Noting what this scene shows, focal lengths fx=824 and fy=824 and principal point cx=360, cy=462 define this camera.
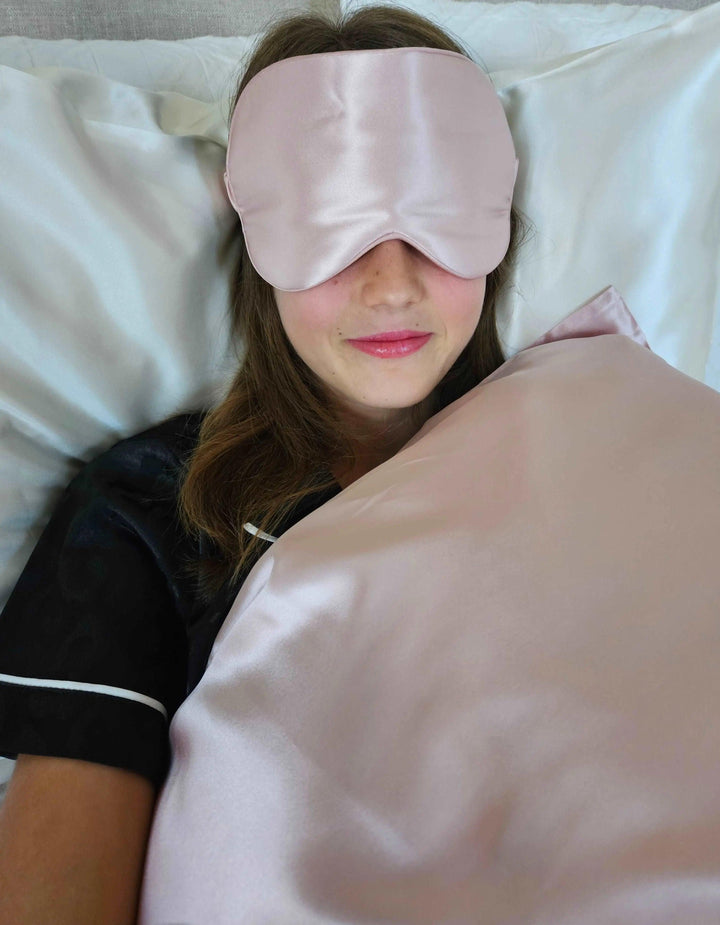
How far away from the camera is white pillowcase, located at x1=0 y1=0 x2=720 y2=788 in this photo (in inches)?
32.2

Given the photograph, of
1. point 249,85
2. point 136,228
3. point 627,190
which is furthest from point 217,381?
point 627,190

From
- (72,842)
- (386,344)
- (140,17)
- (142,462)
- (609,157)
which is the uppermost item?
(140,17)

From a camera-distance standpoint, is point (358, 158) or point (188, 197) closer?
point (358, 158)

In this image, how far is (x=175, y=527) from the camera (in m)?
0.82

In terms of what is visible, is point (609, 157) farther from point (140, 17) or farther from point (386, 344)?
point (140, 17)

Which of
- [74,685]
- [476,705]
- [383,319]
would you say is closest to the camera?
[476,705]

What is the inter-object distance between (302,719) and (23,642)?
281 mm

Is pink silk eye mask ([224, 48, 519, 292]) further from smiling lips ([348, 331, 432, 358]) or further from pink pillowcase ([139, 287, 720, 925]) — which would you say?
pink pillowcase ([139, 287, 720, 925])

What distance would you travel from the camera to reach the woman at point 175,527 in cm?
66

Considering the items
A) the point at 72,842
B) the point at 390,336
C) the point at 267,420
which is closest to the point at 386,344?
the point at 390,336

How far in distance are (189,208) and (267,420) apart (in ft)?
0.79

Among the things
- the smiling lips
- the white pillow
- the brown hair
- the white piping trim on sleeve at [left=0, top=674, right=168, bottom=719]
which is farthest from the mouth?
the white piping trim on sleeve at [left=0, top=674, right=168, bottom=719]

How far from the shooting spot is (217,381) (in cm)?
96

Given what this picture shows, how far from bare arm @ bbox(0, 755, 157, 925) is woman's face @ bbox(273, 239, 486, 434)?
0.43 metres
